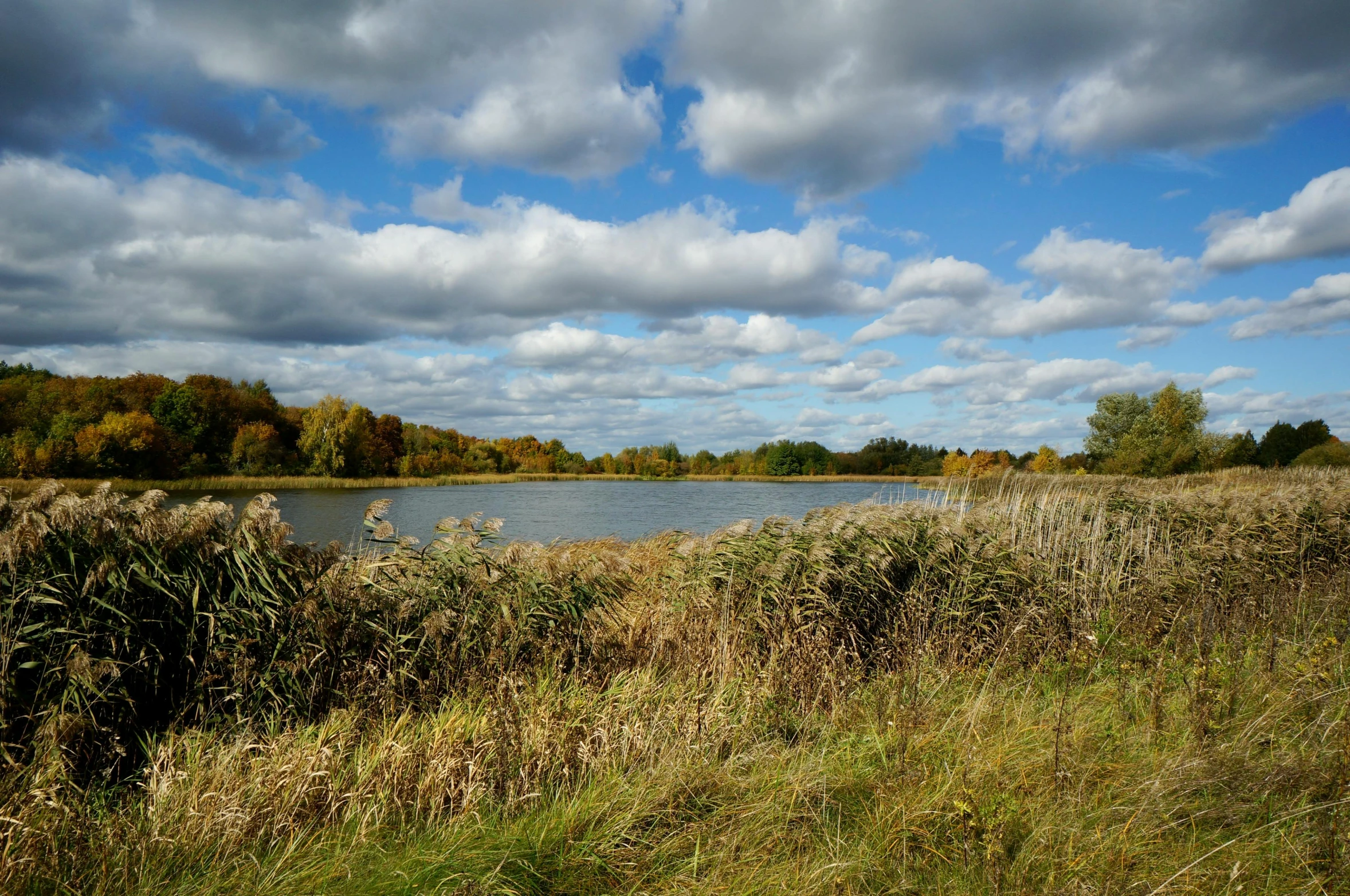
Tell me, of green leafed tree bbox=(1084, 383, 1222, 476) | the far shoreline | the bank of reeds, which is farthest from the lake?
green leafed tree bbox=(1084, 383, 1222, 476)

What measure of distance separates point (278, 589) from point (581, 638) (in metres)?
2.25

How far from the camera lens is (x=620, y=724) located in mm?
4250

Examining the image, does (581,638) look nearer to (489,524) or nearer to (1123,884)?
(489,524)

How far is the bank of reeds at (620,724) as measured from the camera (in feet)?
9.37

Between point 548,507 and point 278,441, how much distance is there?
114 ft

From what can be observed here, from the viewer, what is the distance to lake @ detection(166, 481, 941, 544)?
23.0 metres

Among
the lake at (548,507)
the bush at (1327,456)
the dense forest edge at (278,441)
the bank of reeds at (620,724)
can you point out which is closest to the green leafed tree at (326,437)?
the dense forest edge at (278,441)

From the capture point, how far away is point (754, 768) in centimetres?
382

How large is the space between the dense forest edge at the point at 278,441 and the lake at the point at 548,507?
22.8ft

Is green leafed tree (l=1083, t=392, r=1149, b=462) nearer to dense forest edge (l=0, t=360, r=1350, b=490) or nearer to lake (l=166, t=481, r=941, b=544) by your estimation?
dense forest edge (l=0, t=360, r=1350, b=490)

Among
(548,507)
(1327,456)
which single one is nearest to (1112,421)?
(1327,456)

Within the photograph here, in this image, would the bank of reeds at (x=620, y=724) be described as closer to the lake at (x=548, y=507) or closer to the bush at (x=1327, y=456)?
the lake at (x=548, y=507)

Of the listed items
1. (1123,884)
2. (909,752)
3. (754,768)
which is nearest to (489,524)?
(754,768)

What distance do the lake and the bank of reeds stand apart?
13.5 ft
